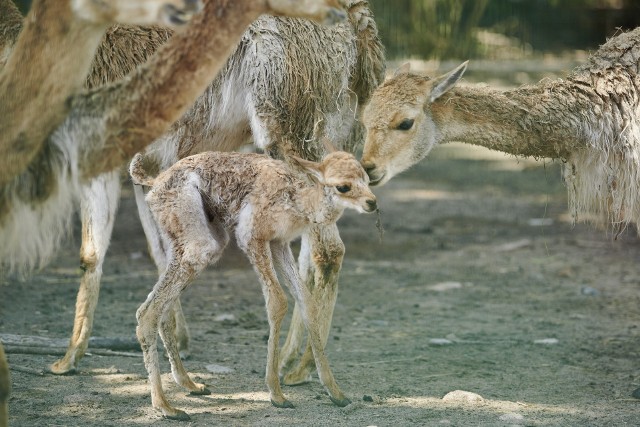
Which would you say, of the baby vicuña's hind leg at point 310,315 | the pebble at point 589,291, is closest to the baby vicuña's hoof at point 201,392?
the baby vicuña's hind leg at point 310,315

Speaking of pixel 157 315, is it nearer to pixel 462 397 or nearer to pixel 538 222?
pixel 462 397

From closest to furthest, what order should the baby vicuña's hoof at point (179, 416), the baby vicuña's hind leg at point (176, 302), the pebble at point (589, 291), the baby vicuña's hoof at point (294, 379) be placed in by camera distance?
the baby vicuña's hoof at point (179, 416) < the baby vicuña's hoof at point (294, 379) < the baby vicuña's hind leg at point (176, 302) < the pebble at point (589, 291)

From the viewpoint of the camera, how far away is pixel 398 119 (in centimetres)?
586

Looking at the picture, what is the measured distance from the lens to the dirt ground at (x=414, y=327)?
539cm

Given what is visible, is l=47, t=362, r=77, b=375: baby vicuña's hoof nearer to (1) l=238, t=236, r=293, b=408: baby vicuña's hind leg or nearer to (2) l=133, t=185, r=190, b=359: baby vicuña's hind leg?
(2) l=133, t=185, r=190, b=359: baby vicuña's hind leg

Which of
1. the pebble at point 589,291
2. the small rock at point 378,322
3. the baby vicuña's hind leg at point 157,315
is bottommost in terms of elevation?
the small rock at point 378,322

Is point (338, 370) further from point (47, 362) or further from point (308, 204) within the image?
point (47, 362)

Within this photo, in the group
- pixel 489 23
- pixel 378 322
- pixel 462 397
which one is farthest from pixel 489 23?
pixel 462 397

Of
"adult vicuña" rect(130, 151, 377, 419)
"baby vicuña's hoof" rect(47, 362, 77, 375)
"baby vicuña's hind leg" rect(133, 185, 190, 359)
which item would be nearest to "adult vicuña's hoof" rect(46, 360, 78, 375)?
"baby vicuña's hoof" rect(47, 362, 77, 375)

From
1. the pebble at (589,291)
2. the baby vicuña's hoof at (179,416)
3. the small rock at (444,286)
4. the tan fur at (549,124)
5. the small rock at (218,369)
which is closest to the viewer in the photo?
the baby vicuña's hoof at (179,416)

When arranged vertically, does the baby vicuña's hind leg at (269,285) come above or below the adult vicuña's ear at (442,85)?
below

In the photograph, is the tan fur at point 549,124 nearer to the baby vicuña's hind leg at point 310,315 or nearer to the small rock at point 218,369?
the baby vicuña's hind leg at point 310,315

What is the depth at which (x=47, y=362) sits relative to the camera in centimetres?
622

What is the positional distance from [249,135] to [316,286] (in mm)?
1039
